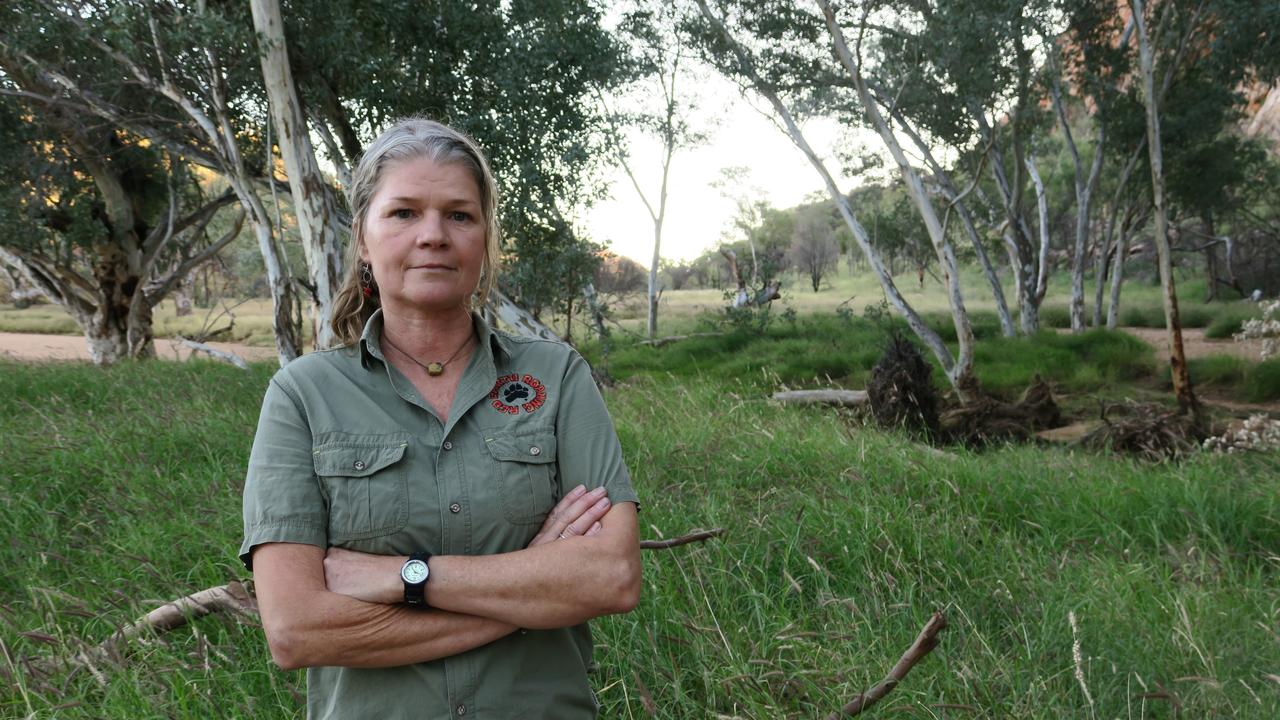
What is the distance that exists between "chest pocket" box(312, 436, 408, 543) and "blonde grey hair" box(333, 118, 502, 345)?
340mm

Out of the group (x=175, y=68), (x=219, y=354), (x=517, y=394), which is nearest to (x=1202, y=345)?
(x=219, y=354)

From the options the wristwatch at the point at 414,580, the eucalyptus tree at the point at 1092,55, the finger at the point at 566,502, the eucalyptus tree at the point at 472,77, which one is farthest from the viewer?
the eucalyptus tree at the point at 1092,55

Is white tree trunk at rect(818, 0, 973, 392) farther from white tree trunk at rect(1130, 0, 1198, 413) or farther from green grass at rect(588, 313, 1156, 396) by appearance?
white tree trunk at rect(1130, 0, 1198, 413)

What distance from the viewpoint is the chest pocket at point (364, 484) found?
6.10 ft

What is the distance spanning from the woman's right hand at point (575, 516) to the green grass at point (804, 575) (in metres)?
0.76

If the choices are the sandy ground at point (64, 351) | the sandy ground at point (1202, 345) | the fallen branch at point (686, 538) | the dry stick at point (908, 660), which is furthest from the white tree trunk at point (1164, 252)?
the sandy ground at point (64, 351)

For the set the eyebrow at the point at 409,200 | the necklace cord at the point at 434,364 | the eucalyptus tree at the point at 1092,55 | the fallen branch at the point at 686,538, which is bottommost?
the fallen branch at the point at 686,538

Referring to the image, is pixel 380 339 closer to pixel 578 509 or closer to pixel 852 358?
pixel 578 509

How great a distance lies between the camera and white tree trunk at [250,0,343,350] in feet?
25.6

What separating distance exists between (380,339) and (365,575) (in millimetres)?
549

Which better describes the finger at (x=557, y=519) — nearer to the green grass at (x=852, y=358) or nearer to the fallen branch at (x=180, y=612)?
the fallen branch at (x=180, y=612)

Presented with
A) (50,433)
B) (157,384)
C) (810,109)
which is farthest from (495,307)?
(810,109)

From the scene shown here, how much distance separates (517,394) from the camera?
6.60 ft

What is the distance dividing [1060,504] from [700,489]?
79.6 inches
